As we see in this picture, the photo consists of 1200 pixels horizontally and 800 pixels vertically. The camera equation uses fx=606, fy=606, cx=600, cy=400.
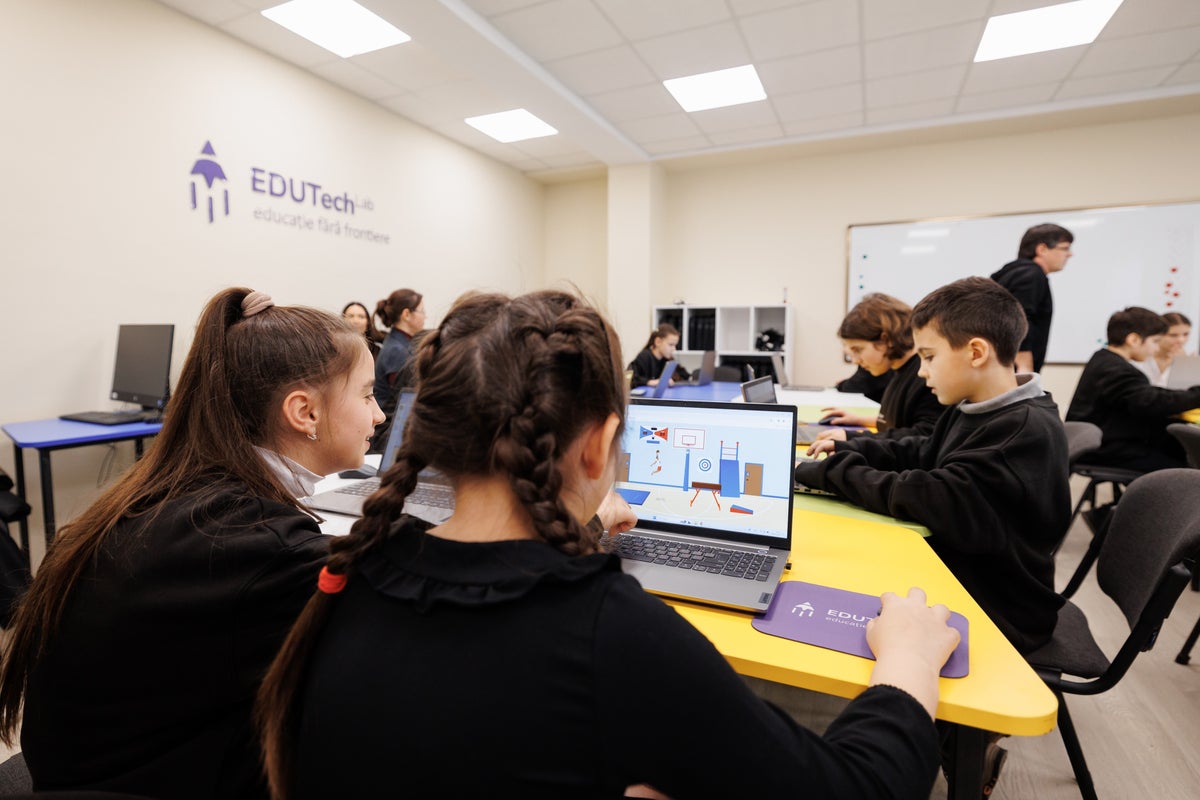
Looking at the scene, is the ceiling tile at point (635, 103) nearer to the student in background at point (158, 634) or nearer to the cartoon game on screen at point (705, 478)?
the cartoon game on screen at point (705, 478)

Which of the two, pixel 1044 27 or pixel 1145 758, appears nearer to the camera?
pixel 1145 758

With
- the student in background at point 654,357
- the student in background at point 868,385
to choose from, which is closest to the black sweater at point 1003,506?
the student in background at point 868,385

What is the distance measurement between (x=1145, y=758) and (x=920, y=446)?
100 centimetres

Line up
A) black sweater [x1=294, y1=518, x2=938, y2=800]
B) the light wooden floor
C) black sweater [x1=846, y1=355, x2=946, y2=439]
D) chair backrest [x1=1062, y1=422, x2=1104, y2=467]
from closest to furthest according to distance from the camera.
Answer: black sweater [x1=294, y1=518, x2=938, y2=800]
the light wooden floor
black sweater [x1=846, y1=355, x2=946, y2=439]
chair backrest [x1=1062, y1=422, x2=1104, y2=467]

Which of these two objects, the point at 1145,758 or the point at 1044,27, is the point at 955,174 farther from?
the point at 1145,758

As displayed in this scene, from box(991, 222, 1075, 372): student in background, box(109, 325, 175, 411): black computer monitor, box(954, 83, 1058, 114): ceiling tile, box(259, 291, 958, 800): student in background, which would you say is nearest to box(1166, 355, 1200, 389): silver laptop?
box(991, 222, 1075, 372): student in background

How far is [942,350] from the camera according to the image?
1.51m

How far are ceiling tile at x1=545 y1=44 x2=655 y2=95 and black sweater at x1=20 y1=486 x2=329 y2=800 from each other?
3707 millimetres

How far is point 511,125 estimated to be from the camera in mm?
4953

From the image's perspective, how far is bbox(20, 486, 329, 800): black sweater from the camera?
0.70 metres

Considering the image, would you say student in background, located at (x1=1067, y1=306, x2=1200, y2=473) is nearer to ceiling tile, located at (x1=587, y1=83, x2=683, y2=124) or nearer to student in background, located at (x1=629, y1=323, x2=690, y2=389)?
student in background, located at (x1=629, y1=323, x2=690, y2=389)

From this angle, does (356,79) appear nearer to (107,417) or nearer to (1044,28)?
(107,417)

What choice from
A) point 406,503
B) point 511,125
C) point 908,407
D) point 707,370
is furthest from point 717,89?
point 406,503

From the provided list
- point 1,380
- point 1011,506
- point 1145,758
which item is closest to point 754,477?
point 1011,506
